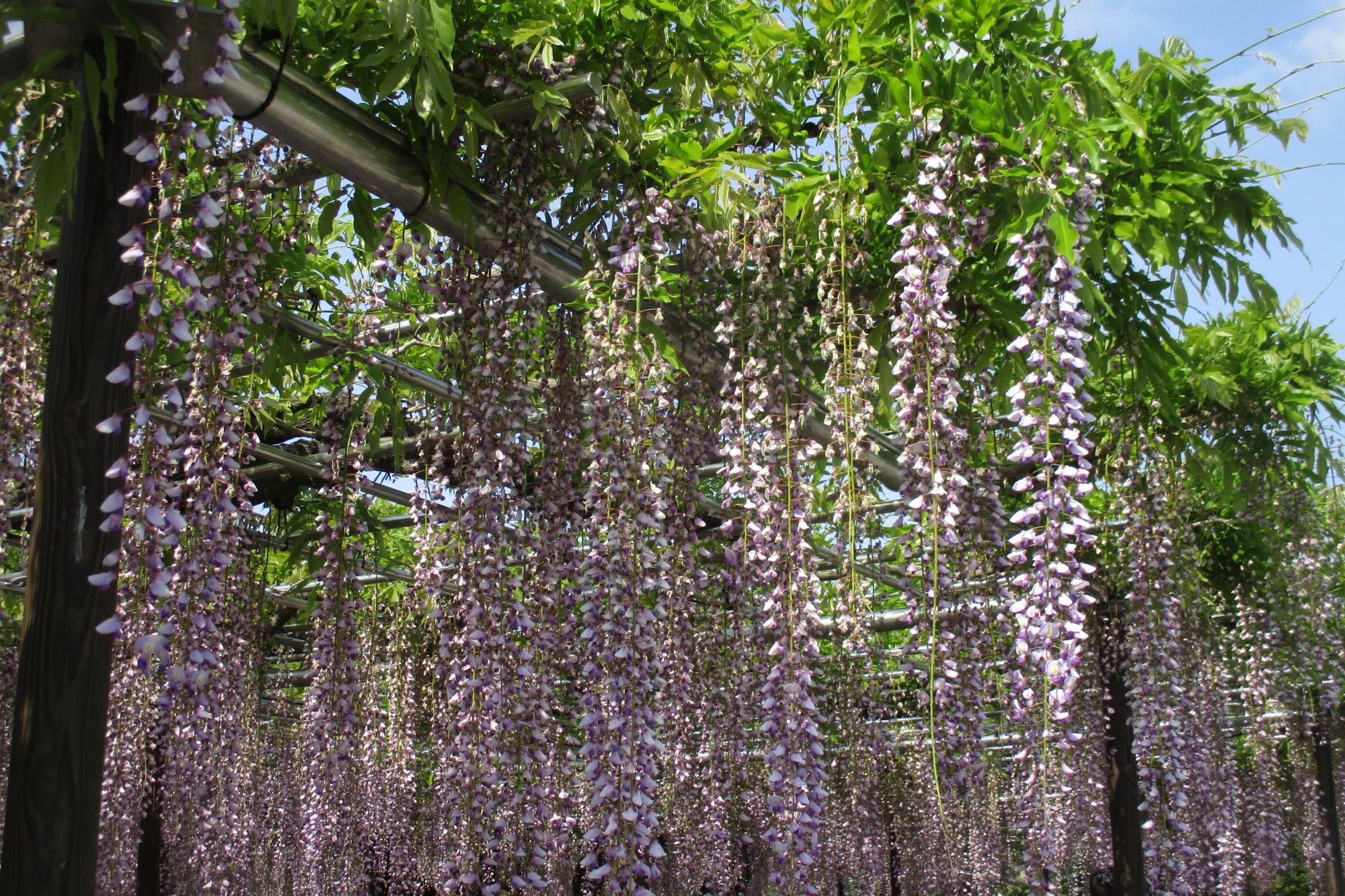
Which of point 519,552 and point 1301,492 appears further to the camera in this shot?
point 1301,492

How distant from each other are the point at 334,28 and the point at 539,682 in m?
2.36

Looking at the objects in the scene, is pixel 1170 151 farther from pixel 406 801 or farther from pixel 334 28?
pixel 406 801

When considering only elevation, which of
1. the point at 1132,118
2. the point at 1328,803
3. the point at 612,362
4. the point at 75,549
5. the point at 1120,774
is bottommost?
the point at 1328,803

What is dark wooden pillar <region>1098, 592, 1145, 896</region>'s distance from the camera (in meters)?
7.26

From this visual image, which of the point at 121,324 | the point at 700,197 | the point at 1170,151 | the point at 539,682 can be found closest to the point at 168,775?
the point at 539,682

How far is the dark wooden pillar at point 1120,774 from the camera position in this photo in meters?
7.26

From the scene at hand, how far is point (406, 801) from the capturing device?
839cm

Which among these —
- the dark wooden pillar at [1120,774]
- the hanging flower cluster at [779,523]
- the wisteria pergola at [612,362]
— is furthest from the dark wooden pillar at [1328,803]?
the hanging flower cluster at [779,523]

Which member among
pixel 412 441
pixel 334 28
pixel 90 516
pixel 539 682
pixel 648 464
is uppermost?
pixel 334 28

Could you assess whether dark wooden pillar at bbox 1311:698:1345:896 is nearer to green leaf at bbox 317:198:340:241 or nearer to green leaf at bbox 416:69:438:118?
green leaf at bbox 317:198:340:241

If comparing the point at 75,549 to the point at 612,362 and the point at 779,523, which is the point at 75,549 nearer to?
the point at 612,362

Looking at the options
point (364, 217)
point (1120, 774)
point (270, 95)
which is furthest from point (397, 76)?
point (1120, 774)

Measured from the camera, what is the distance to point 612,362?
338cm

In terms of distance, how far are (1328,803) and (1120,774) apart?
5.19 meters
